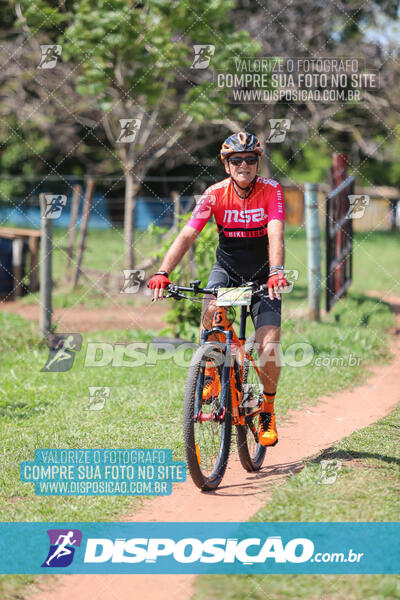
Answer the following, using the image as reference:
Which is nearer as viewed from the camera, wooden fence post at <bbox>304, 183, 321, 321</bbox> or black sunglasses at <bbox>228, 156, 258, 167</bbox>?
black sunglasses at <bbox>228, 156, 258, 167</bbox>

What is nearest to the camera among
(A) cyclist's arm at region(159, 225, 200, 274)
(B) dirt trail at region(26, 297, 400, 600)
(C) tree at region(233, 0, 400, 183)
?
(B) dirt trail at region(26, 297, 400, 600)

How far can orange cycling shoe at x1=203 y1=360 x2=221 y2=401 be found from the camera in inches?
197

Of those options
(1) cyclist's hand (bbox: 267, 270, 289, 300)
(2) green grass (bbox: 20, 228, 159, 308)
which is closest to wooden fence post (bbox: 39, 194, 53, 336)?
(2) green grass (bbox: 20, 228, 159, 308)

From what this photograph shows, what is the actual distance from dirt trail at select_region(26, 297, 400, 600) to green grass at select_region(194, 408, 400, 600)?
0.57 ft

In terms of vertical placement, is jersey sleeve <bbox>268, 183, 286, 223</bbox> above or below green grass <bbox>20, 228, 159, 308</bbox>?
above

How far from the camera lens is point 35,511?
4777 millimetres

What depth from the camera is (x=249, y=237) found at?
5.57 meters

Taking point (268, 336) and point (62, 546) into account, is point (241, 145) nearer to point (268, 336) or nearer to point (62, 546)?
A: point (268, 336)

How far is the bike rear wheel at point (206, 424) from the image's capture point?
4.80 m

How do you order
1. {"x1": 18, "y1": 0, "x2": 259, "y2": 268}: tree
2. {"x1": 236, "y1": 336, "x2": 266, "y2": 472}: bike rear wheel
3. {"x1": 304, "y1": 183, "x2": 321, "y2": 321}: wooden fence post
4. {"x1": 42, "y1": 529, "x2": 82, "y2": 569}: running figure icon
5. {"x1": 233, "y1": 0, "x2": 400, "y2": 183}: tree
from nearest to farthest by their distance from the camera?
{"x1": 42, "y1": 529, "x2": 82, "y2": 569}: running figure icon → {"x1": 236, "y1": 336, "x2": 266, "y2": 472}: bike rear wheel → {"x1": 304, "y1": 183, "x2": 321, "y2": 321}: wooden fence post → {"x1": 18, "y1": 0, "x2": 259, "y2": 268}: tree → {"x1": 233, "y1": 0, "x2": 400, "y2": 183}: tree

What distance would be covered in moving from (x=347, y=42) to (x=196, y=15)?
14.3 meters

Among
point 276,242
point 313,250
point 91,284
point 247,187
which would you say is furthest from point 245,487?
point 91,284

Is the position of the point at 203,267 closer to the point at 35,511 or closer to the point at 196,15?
the point at 35,511

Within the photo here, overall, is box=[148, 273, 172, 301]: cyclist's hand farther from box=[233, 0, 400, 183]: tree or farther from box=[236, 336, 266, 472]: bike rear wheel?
box=[233, 0, 400, 183]: tree
